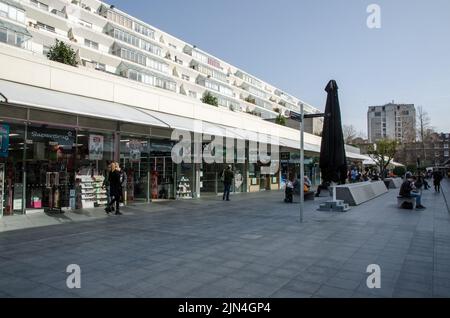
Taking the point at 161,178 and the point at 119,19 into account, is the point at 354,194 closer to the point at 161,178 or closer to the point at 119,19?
the point at 161,178

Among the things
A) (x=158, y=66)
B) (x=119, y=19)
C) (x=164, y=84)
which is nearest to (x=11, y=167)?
(x=164, y=84)

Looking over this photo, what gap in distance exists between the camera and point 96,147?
1294 cm

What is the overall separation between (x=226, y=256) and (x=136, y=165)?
976cm

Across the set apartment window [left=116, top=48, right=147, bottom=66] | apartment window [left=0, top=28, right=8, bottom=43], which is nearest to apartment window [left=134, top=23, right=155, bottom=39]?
apartment window [left=116, top=48, right=147, bottom=66]

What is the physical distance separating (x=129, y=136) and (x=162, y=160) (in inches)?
89.8

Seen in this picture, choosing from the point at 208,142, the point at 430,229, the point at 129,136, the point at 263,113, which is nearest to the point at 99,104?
the point at 129,136

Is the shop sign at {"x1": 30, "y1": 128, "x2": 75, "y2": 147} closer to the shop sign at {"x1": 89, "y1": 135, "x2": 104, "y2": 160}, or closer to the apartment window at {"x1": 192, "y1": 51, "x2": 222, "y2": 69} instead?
the shop sign at {"x1": 89, "y1": 135, "x2": 104, "y2": 160}

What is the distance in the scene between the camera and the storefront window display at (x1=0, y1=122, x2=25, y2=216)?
10.2 meters

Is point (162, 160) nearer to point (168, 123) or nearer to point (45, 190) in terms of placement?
point (168, 123)

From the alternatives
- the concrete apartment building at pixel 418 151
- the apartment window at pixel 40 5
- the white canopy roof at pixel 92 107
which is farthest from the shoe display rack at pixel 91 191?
the concrete apartment building at pixel 418 151

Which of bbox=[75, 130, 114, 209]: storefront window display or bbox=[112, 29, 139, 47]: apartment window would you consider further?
bbox=[112, 29, 139, 47]: apartment window

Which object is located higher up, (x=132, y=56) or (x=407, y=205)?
(x=132, y=56)

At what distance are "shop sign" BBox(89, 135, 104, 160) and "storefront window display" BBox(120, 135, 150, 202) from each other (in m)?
0.97

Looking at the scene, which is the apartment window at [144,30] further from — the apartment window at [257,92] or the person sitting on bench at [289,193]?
the person sitting on bench at [289,193]
